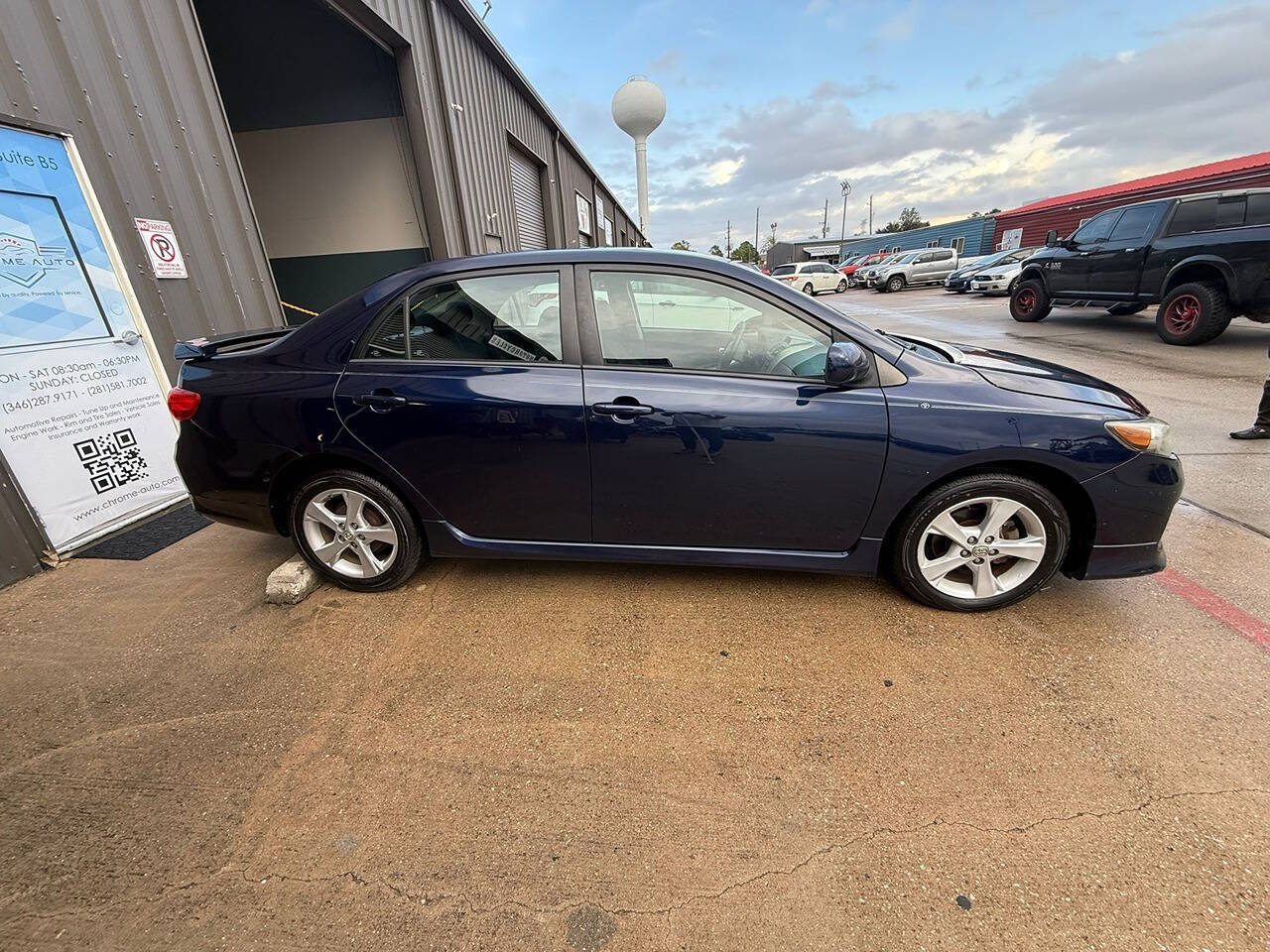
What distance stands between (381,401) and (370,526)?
0.67 meters

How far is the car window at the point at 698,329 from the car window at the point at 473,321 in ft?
0.91

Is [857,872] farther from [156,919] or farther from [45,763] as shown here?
[45,763]

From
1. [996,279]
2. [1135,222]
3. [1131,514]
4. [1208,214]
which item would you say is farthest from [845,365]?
[996,279]

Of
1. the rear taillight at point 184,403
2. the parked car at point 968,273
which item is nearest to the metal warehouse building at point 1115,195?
the parked car at point 968,273

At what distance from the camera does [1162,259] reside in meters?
7.82

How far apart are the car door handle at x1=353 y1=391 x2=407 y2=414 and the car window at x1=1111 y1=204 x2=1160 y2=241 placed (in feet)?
35.2

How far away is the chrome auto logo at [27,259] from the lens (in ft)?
9.93

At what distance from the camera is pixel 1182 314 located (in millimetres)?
7801

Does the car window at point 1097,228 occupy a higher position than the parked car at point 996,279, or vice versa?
the car window at point 1097,228

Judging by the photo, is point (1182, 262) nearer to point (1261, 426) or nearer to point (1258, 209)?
point (1258, 209)

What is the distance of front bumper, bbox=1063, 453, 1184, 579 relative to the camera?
2.24m

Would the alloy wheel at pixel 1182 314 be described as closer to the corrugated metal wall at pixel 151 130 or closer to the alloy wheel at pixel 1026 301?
the alloy wheel at pixel 1026 301

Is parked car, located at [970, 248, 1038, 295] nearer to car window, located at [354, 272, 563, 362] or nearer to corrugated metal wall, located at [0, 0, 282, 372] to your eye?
car window, located at [354, 272, 563, 362]

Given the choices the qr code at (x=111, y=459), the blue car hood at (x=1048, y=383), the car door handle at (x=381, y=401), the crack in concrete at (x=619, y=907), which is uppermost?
the car door handle at (x=381, y=401)
